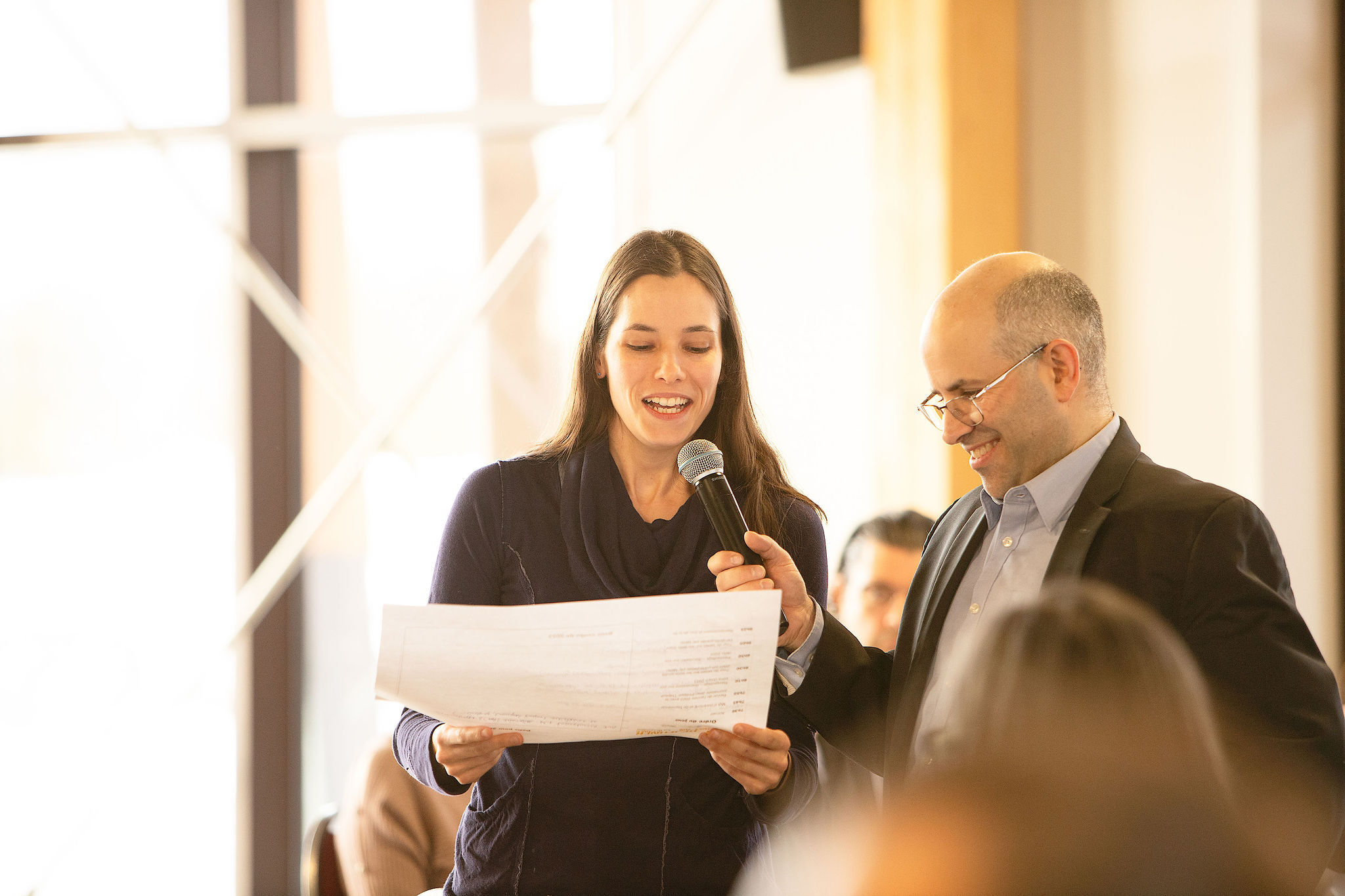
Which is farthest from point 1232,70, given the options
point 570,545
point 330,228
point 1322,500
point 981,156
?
point 330,228

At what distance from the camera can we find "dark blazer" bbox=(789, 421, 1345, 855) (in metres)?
1.30

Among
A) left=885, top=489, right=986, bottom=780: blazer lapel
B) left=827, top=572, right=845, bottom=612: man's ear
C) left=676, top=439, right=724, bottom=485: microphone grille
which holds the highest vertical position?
left=676, top=439, right=724, bottom=485: microphone grille

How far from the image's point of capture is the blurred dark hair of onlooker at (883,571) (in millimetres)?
2852

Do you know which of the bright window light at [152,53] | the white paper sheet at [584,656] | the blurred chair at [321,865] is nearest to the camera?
the white paper sheet at [584,656]

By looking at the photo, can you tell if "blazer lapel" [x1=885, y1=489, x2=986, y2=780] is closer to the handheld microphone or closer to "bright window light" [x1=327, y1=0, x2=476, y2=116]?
the handheld microphone

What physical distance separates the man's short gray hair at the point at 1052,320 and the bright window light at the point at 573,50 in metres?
2.82

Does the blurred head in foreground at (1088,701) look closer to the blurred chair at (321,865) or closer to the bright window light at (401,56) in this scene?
the blurred chair at (321,865)

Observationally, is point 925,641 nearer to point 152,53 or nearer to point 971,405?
point 971,405

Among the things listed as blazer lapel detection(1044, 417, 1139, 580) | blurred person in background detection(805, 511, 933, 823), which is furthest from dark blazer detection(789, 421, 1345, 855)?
blurred person in background detection(805, 511, 933, 823)

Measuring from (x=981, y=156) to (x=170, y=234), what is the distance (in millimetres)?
3013

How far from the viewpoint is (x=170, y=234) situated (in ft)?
14.1

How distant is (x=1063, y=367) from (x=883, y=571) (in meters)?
1.32

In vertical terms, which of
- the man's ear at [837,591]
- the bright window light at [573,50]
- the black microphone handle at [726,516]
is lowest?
the man's ear at [837,591]

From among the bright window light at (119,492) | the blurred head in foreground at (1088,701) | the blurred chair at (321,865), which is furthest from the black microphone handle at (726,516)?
the bright window light at (119,492)
